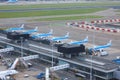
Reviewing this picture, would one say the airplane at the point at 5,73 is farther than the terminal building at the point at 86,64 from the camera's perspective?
Yes

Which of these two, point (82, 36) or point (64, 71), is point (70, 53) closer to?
point (64, 71)

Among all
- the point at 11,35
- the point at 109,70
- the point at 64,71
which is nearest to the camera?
the point at 109,70

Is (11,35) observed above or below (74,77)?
above

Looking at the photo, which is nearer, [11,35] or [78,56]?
[78,56]

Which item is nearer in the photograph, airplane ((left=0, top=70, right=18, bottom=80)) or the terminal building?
the terminal building

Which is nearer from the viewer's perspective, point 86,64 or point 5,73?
point 5,73

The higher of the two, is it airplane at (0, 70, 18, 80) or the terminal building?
the terminal building

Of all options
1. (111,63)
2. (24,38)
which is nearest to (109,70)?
(111,63)

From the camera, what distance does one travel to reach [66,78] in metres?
49.1

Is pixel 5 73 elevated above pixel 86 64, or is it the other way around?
pixel 86 64

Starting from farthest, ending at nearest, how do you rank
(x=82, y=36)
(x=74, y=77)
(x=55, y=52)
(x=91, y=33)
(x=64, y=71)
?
(x=91, y=33) → (x=82, y=36) → (x=55, y=52) → (x=64, y=71) → (x=74, y=77)

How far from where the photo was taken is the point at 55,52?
59250 millimetres

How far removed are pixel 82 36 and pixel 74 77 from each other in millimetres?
41753

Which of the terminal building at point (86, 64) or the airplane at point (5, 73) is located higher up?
the terminal building at point (86, 64)
